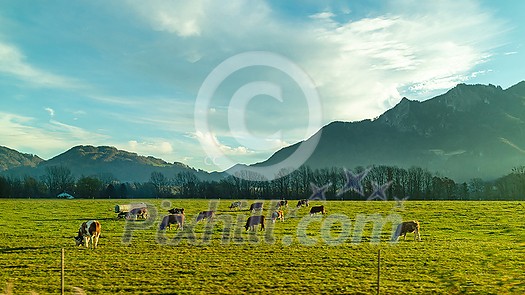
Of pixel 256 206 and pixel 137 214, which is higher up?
pixel 256 206

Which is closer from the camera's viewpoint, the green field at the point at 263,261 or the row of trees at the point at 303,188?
the green field at the point at 263,261

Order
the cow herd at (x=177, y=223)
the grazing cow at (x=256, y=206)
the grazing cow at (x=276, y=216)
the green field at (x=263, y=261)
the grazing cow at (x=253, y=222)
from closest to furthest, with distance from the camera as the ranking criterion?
1. the green field at (x=263, y=261)
2. the cow herd at (x=177, y=223)
3. the grazing cow at (x=253, y=222)
4. the grazing cow at (x=276, y=216)
5. the grazing cow at (x=256, y=206)

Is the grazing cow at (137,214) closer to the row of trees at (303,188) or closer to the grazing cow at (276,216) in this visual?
the grazing cow at (276,216)

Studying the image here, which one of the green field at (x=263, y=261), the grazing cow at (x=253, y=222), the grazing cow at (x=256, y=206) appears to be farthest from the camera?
the grazing cow at (x=256, y=206)

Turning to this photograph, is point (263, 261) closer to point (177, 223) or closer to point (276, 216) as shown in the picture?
point (177, 223)

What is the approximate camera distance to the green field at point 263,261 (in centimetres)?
1725

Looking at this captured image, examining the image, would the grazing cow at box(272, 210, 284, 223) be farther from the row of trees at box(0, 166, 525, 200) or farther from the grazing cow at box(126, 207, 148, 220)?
the row of trees at box(0, 166, 525, 200)

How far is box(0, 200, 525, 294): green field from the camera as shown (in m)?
17.2

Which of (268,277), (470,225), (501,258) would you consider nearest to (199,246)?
(268,277)

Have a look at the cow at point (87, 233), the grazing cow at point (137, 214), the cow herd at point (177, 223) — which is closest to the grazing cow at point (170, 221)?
the cow herd at point (177, 223)

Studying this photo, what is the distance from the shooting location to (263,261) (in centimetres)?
→ 2244

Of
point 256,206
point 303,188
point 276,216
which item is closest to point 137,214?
point 276,216

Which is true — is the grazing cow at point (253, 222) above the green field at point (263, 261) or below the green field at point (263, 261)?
above

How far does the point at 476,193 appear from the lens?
157500mm
